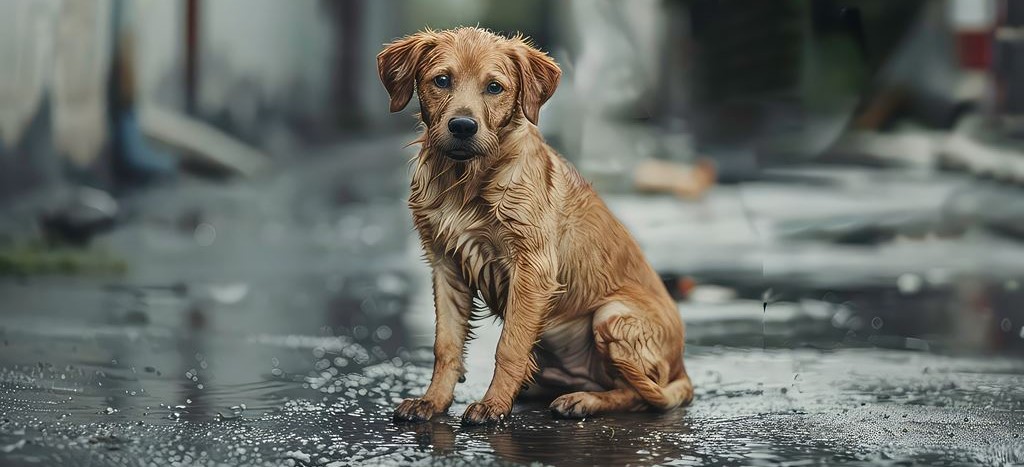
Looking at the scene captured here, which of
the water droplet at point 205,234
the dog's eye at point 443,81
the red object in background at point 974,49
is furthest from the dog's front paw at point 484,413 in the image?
the red object in background at point 974,49

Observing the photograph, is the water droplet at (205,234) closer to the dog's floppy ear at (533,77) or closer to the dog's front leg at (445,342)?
the dog's front leg at (445,342)

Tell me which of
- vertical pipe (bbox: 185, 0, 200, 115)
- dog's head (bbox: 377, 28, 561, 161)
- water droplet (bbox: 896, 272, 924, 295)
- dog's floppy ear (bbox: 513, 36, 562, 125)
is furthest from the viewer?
vertical pipe (bbox: 185, 0, 200, 115)

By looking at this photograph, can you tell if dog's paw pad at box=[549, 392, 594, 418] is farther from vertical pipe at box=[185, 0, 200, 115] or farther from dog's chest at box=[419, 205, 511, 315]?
vertical pipe at box=[185, 0, 200, 115]

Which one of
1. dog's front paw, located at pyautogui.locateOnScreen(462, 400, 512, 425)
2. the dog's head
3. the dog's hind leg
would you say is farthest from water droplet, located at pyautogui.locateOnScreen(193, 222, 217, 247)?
dog's front paw, located at pyautogui.locateOnScreen(462, 400, 512, 425)

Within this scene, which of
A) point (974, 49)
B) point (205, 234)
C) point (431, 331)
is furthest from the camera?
point (974, 49)

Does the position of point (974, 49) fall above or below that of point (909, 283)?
above

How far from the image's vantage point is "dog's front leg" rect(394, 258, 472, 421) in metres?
5.01

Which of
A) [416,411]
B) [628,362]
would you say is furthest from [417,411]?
[628,362]

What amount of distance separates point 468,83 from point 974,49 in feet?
33.9

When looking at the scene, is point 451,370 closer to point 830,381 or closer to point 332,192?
point 830,381

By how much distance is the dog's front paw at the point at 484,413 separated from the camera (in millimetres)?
4855

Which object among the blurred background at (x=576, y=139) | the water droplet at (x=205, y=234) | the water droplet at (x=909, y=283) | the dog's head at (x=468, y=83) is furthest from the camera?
the water droplet at (x=205, y=234)

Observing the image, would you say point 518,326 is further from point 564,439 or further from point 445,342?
point 564,439

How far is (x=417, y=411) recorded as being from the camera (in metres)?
4.98
